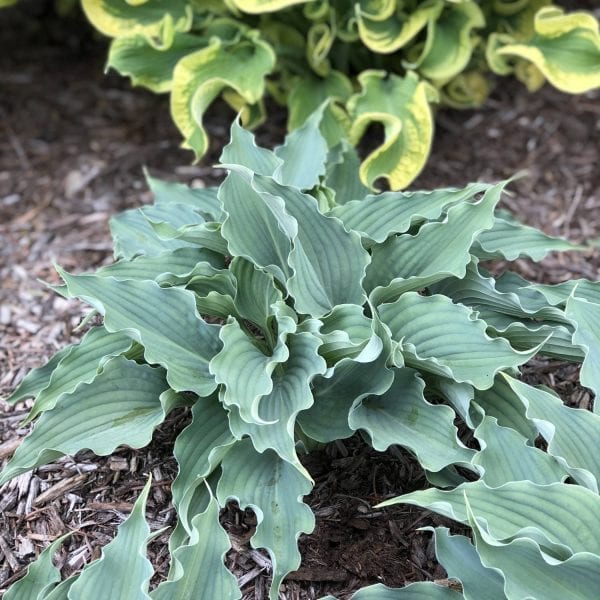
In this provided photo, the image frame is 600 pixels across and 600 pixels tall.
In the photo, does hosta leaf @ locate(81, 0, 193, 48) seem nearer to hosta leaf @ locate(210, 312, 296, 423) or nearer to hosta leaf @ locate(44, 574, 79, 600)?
hosta leaf @ locate(210, 312, 296, 423)

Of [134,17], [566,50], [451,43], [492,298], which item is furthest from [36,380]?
[566,50]

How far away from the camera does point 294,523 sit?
2.06 meters

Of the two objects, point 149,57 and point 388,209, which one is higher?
point 388,209

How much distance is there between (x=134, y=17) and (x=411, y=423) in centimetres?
218

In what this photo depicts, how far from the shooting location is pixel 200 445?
7.23 feet

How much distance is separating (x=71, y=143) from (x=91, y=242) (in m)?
0.80

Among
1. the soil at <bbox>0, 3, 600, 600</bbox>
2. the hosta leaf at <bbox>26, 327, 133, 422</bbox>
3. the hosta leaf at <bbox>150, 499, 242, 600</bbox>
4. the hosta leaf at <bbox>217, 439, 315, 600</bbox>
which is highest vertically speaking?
the hosta leaf at <bbox>150, 499, 242, 600</bbox>

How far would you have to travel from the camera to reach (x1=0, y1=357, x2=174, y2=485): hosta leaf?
2.13 metres

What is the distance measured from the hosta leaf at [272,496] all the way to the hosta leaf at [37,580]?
1.44 ft

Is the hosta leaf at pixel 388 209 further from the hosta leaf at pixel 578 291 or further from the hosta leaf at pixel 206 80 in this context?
the hosta leaf at pixel 206 80

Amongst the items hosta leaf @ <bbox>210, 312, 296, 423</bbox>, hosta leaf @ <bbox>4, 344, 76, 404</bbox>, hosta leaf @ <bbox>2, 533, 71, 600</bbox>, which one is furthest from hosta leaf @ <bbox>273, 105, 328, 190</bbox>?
hosta leaf @ <bbox>2, 533, 71, 600</bbox>

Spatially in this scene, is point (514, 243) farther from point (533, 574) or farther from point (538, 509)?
point (533, 574)

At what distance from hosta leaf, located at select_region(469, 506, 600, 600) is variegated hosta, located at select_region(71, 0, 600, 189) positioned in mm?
1612

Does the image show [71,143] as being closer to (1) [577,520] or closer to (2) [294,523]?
(2) [294,523]
